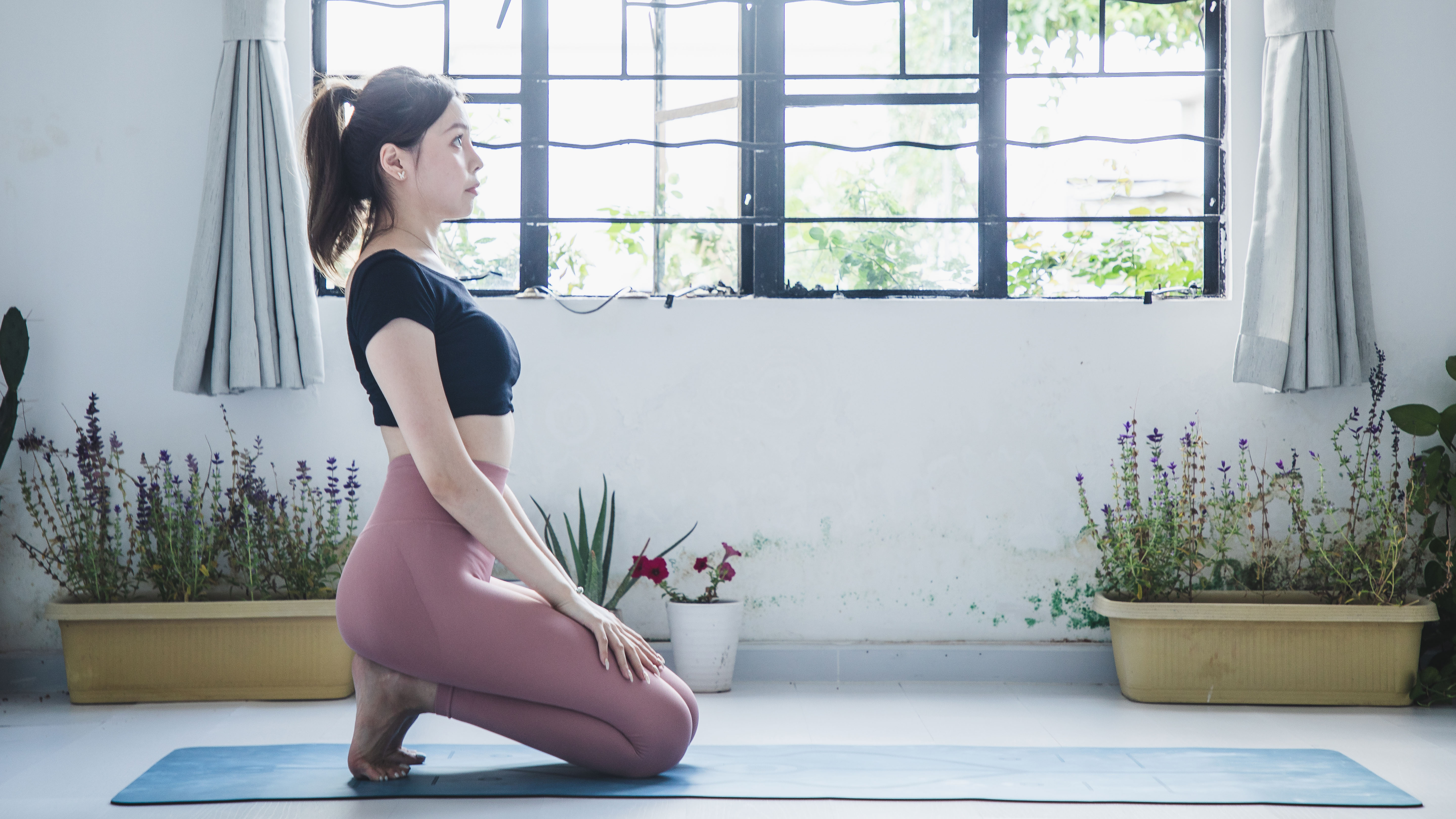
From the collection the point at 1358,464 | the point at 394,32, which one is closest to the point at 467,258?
the point at 394,32

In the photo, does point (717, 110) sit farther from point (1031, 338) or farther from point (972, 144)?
point (1031, 338)

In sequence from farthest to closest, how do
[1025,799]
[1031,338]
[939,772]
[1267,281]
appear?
[1031,338], [1267,281], [939,772], [1025,799]

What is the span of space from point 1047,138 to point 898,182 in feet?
1.66

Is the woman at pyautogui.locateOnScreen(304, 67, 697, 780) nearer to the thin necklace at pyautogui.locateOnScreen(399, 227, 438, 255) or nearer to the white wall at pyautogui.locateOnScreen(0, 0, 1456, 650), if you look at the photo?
the thin necklace at pyautogui.locateOnScreen(399, 227, 438, 255)

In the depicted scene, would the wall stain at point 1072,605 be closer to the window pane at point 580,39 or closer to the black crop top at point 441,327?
the black crop top at point 441,327

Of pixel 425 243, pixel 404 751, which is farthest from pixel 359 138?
pixel 404 751

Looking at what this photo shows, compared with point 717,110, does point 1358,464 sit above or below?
below

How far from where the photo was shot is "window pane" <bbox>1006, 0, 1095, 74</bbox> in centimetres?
341

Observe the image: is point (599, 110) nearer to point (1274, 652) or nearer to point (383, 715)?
point (383, 715)

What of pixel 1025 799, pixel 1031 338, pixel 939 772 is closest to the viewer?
pixel 1025 799

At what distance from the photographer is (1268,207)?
10.2ft

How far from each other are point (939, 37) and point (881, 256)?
0.73 m

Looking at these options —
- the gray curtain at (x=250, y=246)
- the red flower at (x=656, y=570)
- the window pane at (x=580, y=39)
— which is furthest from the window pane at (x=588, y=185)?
the red flower at (x=656, y=570)

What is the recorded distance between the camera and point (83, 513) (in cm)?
306
